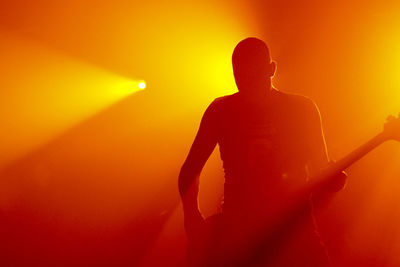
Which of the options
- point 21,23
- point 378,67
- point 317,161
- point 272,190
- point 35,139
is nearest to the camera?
point 272,190

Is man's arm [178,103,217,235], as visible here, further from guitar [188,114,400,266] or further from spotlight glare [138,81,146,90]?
spotlight glare [138,81,146,90]

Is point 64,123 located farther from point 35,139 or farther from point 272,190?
point 272,190

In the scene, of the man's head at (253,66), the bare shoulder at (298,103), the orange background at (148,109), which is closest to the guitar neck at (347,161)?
the bare shoulder at (298,103)

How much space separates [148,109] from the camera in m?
5.64

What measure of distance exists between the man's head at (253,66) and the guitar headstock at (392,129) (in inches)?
18.1

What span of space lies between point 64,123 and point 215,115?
4334 mm

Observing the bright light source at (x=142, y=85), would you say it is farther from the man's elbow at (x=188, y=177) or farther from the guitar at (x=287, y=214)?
the guitar at (x=287, y=214)

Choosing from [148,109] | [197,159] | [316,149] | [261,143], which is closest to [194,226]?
[197,159]

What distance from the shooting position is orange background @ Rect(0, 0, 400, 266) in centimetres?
450

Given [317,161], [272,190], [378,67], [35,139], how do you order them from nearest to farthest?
1. [272,190]
2. [317,161]
3. [378,67]
4. [35,139]

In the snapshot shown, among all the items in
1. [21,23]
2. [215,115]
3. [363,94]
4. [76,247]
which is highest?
[21,23]

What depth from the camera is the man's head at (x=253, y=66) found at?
5.35 feet

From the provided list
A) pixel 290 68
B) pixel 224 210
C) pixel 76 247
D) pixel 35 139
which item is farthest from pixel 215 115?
pixel 35 139

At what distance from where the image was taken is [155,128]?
559 cm
